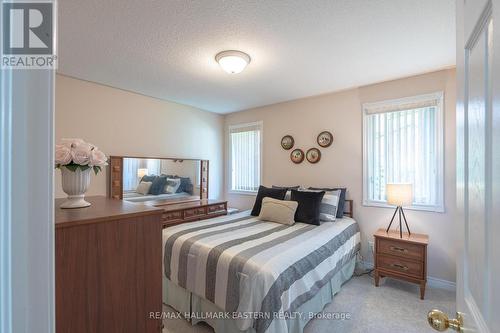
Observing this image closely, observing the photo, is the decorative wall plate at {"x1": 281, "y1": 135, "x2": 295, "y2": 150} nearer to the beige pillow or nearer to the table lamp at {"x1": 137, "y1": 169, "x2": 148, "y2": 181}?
the beige pillow

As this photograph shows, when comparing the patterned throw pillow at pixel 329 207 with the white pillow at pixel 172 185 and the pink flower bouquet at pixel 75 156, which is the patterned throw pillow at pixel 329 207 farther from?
the pink flower bouquet at pixel 75 156

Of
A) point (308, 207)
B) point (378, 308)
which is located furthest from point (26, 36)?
point (378, 308)

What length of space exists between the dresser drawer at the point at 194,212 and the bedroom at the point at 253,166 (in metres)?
0.02

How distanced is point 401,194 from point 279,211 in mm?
1339

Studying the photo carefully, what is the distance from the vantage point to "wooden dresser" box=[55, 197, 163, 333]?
2.57 ft

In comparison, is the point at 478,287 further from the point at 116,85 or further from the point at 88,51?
the point at 116,85

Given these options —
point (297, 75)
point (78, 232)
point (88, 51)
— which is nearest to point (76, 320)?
point (78, 232)

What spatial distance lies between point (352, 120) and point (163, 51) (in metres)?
2.49

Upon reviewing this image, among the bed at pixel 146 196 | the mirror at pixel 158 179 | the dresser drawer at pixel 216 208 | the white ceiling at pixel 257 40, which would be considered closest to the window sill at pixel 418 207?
the white ceiling at pixel 257 40

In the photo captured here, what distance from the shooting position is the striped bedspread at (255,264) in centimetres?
158

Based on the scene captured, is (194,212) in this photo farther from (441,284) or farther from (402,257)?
(441,284)

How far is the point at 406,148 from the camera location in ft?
9.45

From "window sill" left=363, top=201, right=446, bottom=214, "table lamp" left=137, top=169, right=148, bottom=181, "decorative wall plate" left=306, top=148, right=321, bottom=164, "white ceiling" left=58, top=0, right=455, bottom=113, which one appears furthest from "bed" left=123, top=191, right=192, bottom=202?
"window sill" left=363, top=201, right=446, bottom=214

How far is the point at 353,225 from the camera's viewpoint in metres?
3.01
